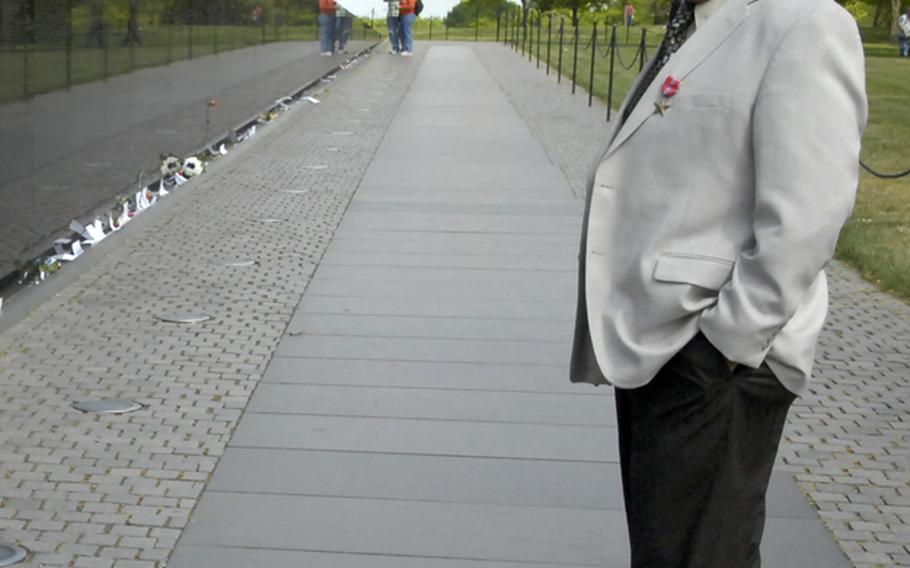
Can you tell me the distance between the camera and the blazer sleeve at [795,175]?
2.72 meters

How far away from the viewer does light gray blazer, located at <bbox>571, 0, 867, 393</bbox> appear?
2.73 m

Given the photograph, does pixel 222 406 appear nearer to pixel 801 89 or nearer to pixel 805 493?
pixel 805 493

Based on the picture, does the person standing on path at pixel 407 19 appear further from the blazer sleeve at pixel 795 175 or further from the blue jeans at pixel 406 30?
the blazer sleeve at pixel 795 175

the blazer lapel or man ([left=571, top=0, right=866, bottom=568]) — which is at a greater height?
the blazer lapel

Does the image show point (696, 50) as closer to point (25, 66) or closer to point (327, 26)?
point (25, 66)

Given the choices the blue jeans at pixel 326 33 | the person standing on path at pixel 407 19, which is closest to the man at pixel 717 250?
the blue jeans at pixel 326 33

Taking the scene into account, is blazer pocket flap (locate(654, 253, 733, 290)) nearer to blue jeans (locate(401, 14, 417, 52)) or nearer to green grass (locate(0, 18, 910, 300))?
green grass (locate(0, 18, 910, 300))

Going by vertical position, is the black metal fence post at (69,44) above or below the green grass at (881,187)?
above

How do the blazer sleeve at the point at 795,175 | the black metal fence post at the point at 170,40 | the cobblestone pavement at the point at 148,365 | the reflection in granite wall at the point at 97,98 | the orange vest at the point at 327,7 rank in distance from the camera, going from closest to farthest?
the blazer sleeve at the point at 795,175 < the cobblestone pavement at the point at 148,365 < the reflection in granite wall at the point at 97,98 < the black metal fence post at the point at 170,40 < the orange vest at the point at 327,7

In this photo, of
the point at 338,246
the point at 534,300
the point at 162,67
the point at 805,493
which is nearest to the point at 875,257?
the point at 534,300

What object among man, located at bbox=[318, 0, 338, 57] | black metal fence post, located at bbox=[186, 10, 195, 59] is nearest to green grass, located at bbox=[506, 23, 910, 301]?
man, located at bbox=[318, 0, 338, 57]

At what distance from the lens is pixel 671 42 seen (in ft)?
9.97

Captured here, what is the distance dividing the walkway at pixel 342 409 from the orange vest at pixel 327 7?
750 inches

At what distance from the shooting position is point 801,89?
8.95 ft
